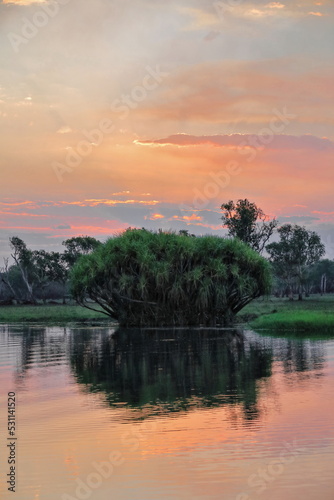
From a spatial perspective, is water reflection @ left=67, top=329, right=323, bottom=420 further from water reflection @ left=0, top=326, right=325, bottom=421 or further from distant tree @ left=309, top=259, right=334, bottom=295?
distant tree @ left=309, top=259, right=334, bottom=295

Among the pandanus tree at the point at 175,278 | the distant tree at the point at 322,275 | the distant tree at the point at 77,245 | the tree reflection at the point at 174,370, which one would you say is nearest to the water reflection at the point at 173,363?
the tree reflection at the point at 174,370

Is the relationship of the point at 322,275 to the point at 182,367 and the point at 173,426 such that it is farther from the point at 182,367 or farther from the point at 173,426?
the point at 173,426

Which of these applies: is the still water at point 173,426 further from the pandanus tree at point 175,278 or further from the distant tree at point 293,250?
the distant tree at point 293,250

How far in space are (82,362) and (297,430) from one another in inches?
613

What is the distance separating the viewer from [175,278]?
173 ft

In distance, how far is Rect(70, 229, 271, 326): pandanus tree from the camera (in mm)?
52656

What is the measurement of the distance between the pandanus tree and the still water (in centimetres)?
2142

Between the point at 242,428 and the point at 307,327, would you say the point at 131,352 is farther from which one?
the point at 242,428

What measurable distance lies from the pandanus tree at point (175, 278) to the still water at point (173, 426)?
21.4 m

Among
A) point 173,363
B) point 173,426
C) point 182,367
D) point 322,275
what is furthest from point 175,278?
point 322,275

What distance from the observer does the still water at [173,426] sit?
11.6m

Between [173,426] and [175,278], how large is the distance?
37.1 meters


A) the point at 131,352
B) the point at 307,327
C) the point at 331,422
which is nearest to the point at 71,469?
the point at 331,422

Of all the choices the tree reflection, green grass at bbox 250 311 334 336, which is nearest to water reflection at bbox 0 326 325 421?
the tree reflection
